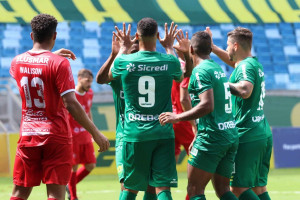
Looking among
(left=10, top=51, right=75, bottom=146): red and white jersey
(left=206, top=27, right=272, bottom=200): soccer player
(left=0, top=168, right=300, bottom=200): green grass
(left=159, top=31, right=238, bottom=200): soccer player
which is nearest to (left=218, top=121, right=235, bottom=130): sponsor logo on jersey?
(left=159, top=31, right=238, bottom=200): soccer player

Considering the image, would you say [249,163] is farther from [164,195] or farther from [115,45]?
[115,45]

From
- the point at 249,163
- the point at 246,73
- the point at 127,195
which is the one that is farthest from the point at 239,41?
the point at 127,195

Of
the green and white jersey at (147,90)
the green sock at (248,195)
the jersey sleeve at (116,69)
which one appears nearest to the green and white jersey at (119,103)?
the jersey sleeve at (116,69)

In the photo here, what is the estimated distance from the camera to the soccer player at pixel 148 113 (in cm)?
518

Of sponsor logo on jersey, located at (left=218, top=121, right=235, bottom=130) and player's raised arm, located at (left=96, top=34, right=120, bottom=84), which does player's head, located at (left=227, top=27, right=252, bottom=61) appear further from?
player's raised arm, located at (left=96, top=34, right=120, bottom=84)

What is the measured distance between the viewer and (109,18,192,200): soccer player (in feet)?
17.0

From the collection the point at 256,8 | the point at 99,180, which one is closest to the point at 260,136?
the point at 99,180

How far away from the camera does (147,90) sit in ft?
16.9

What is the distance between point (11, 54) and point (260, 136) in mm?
13519

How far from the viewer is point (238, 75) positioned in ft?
18.7

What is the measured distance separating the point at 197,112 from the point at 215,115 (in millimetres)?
373

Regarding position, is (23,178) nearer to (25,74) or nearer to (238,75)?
(25,74)

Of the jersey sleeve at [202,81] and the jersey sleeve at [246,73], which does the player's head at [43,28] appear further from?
the jersey sleeve at [246,73]

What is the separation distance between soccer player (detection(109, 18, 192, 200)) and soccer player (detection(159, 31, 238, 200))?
0.23 m
